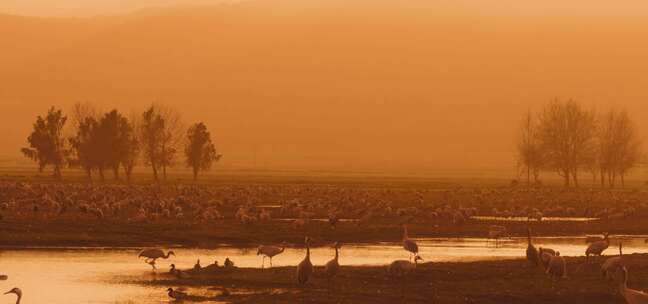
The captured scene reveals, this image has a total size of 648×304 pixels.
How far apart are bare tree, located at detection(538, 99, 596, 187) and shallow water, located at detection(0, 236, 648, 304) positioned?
81.0 meters

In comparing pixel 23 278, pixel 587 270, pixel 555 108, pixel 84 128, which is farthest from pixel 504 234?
pixel 555 108

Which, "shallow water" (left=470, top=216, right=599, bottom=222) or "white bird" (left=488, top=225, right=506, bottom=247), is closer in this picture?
"white bird" (left=488, top=225, right=506, bottom=247)

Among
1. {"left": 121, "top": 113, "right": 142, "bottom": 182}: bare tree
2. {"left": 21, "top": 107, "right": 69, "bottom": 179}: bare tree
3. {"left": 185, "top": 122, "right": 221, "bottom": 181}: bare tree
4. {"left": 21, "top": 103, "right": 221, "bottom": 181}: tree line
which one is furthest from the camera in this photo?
{"left": 185, "top": 122, "right": 221, "bottom": 181}: bare tree

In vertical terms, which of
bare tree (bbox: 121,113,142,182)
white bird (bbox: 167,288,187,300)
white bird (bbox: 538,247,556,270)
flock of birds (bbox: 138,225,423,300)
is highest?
bare tree (bbox: 121,113,142,182)

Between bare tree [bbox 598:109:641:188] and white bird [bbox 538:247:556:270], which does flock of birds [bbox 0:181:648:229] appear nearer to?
white bird [bbox 538:247:556:270]

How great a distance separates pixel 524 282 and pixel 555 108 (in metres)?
108

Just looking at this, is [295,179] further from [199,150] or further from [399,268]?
[399,268]

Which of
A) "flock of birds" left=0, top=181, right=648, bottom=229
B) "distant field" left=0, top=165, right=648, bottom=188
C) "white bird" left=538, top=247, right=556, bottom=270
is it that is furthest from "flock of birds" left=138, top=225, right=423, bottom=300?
"distant field" left=0, top=165, right=648, bottom=188

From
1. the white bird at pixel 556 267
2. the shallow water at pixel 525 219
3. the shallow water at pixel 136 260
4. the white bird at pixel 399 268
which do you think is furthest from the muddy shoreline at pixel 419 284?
the shallow water at pixel 525 219

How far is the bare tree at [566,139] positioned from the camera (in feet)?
424

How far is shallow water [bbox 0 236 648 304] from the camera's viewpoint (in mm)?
28203

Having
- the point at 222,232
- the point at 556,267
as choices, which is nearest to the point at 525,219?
the point at 222,232

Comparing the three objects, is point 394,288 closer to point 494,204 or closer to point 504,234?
point 504,234

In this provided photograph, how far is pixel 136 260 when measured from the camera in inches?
1433
